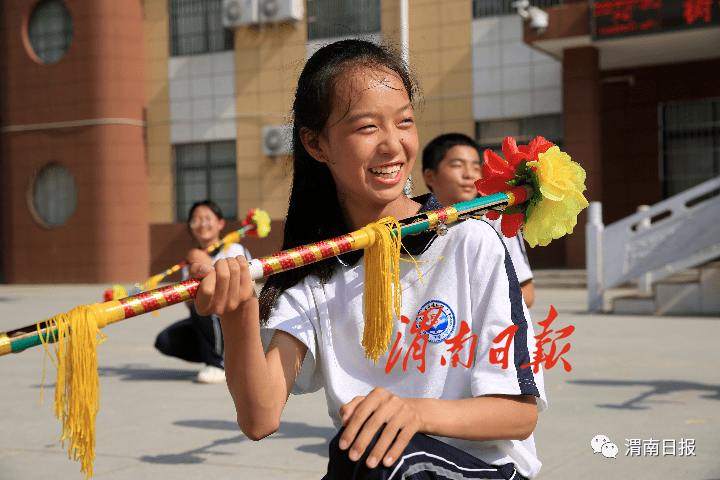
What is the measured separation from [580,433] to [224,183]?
53.3ft

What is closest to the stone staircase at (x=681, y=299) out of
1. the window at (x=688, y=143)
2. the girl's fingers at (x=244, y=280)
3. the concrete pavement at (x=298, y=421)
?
the concrete pavement at (x=298, y=421)

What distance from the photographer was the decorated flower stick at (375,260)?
1.38 metres

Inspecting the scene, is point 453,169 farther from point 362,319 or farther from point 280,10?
point 280,10

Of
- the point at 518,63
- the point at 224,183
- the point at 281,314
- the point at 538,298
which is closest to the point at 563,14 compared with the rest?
the point at 518,63

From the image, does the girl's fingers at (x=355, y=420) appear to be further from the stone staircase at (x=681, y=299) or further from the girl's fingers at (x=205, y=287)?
the stone staircase at (x=681, y=299)

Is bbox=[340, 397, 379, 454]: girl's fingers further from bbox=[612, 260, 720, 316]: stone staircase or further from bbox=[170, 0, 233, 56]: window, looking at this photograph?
bbox=[170, 0, 233, 56]: window

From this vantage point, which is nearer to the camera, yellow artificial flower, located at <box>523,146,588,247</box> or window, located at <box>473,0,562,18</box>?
yellow artificial flower, located at <box>523,146,588,247</box>

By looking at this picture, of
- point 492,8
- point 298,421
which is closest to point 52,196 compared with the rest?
point 492,8

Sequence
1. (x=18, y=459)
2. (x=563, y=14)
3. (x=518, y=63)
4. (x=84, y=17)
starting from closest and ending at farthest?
(x=18, y=459) → (x=563, y=14) → (x=518, y=63) → (x=84, y=17)

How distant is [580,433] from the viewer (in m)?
4.06

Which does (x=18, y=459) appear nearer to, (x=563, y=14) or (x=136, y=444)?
(x=136, y=444)

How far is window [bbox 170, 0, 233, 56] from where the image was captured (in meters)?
19.5

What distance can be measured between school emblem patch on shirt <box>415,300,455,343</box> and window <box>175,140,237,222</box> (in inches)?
705

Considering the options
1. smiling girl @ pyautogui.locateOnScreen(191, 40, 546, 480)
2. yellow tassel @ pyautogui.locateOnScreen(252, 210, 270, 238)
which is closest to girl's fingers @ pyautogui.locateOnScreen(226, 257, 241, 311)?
smiling girl @ pyautogui.locateOnScreen(191, 40, 546, 480)
